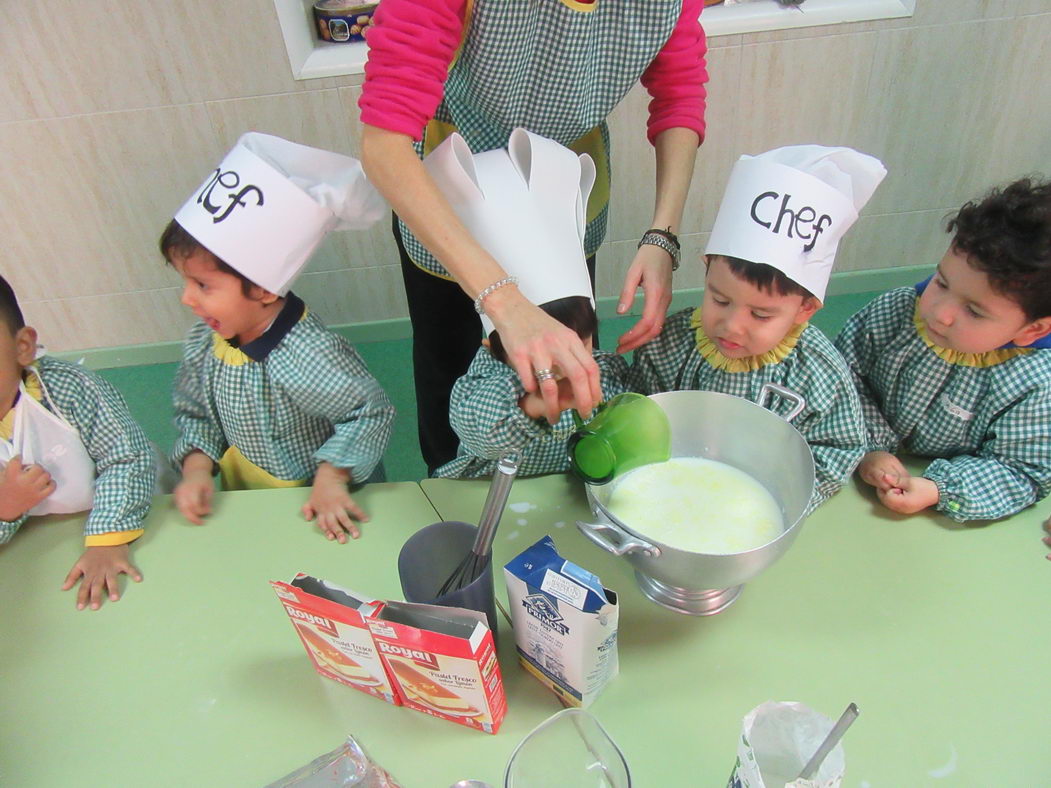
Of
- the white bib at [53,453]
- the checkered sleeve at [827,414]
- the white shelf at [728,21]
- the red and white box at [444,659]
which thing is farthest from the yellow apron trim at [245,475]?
the white shelf at [728,21]

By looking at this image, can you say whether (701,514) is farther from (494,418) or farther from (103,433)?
(103,433)

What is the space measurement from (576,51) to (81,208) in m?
1.75

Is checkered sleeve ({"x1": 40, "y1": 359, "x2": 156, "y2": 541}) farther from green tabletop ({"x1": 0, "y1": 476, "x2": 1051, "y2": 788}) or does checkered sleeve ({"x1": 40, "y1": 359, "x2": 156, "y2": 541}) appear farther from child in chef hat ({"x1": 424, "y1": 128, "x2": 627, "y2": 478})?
child in chef hat ({"x1": 424, "y1": 128, "x2": 627, "y2": 478})

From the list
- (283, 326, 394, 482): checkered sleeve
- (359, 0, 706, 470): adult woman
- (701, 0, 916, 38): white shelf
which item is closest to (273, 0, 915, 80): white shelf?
(701, 0, 916, 38): white shelf

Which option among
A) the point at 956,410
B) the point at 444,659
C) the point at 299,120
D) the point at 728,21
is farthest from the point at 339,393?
the point at 728,21

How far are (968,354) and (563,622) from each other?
2.35ft

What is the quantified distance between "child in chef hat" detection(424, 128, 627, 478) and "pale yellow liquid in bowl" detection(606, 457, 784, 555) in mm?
130

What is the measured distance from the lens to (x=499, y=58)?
0.95 metres

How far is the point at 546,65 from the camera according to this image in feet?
3.21

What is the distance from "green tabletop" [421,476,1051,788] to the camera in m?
0.70

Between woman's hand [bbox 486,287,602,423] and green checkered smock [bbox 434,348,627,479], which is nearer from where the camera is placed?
woman's hand [bbox 486,287,602,423]

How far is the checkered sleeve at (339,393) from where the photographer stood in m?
1.09

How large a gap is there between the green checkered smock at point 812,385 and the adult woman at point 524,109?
0.09 meters

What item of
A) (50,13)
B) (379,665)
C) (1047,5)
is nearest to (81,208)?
(50,13)
